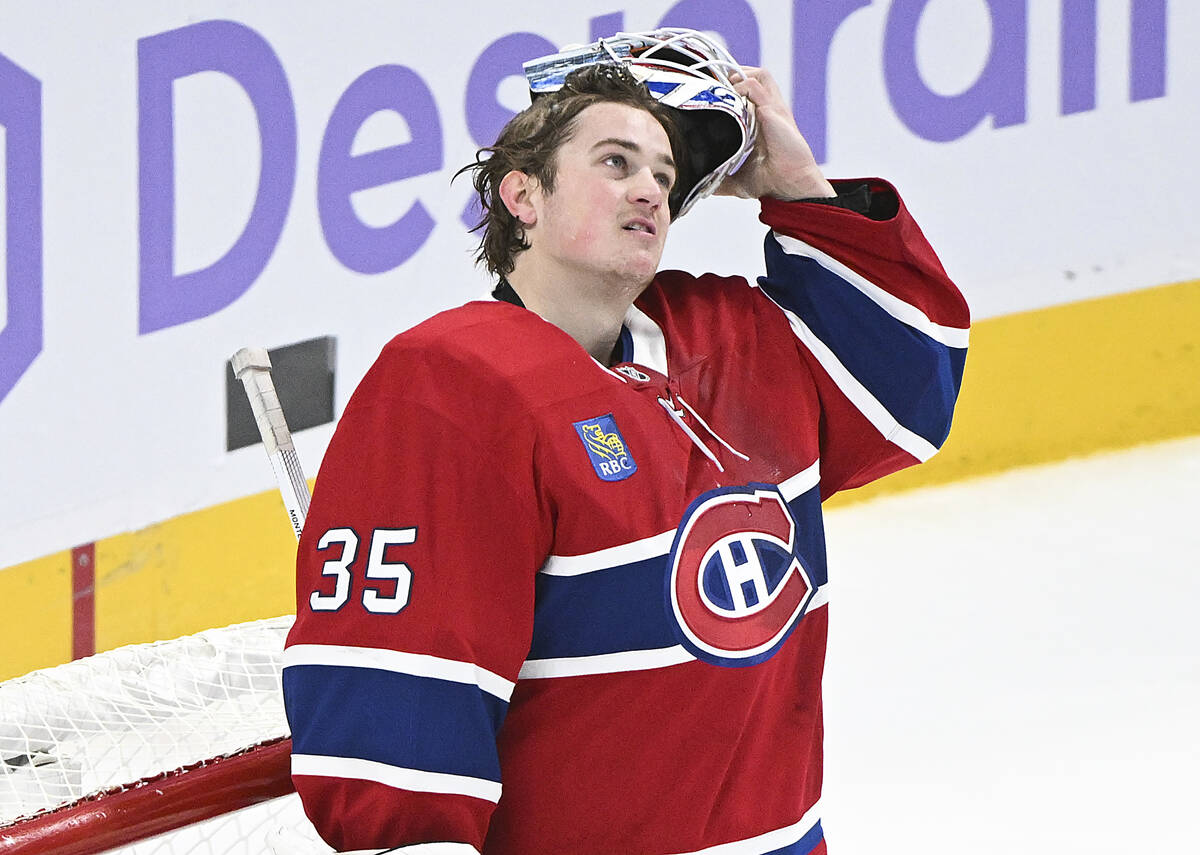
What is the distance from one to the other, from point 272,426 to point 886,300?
51 cm

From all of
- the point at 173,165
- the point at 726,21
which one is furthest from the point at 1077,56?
the point at 173,165

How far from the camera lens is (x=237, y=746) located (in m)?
1.19

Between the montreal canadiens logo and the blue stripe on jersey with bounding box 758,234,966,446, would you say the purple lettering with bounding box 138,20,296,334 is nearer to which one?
the blue stripe on jersey with bounding box 758,234,966,446

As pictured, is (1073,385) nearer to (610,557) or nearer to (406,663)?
(610,557)

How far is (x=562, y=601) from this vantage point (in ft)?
3.58

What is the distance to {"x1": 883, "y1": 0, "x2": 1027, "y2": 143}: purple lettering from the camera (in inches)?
127

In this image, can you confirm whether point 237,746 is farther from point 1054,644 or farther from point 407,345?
point 1054,644

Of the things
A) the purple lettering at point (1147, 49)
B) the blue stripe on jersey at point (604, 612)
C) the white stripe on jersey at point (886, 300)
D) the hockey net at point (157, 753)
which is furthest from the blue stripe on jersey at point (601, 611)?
the purple lettering at point (1147, 49)

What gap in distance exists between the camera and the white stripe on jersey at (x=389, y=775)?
1032mm

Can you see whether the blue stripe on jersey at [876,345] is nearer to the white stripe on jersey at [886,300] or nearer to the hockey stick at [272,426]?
the white stripe on jersey at [886,300]

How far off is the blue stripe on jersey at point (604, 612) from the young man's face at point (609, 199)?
0.24m

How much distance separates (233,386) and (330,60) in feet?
1.82

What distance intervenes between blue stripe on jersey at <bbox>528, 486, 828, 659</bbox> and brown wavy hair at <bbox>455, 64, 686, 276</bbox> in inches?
11.3

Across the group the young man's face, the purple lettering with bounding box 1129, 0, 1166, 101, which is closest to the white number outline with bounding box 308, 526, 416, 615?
the young man's face
